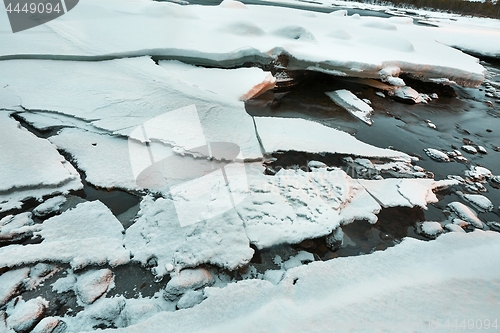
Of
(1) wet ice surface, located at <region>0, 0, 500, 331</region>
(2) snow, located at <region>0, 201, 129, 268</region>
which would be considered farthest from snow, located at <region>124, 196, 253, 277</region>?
(2) snow, located at <region>0, 201, 129, 268</region>

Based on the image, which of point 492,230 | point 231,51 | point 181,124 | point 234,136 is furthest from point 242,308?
point 231,51

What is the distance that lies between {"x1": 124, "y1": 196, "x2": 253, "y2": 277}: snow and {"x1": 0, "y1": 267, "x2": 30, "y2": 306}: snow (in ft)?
1.95

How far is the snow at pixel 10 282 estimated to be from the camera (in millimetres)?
1535

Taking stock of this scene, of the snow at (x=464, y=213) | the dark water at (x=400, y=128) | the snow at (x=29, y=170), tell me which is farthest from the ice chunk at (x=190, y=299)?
the snow at (x=464, y=213)

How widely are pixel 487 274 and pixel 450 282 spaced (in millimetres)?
316

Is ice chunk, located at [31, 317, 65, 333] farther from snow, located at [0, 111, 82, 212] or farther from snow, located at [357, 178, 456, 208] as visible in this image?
snow, located at [357, 178, 456, 208]

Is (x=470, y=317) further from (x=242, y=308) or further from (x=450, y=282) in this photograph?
(x=242, y=308)

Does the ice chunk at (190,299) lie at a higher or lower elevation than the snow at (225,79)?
lower

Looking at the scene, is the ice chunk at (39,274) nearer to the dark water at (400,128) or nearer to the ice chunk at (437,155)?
the dark water at (400,128)

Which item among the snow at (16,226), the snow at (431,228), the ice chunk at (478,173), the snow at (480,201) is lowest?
the snow at (480,201)

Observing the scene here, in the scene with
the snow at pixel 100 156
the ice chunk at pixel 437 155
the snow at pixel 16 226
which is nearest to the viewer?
the snow at pixel 16 226

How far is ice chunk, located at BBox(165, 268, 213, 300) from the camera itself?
1632 mm

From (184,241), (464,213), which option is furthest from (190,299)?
(464,213)

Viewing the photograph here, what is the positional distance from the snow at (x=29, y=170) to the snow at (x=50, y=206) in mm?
95
